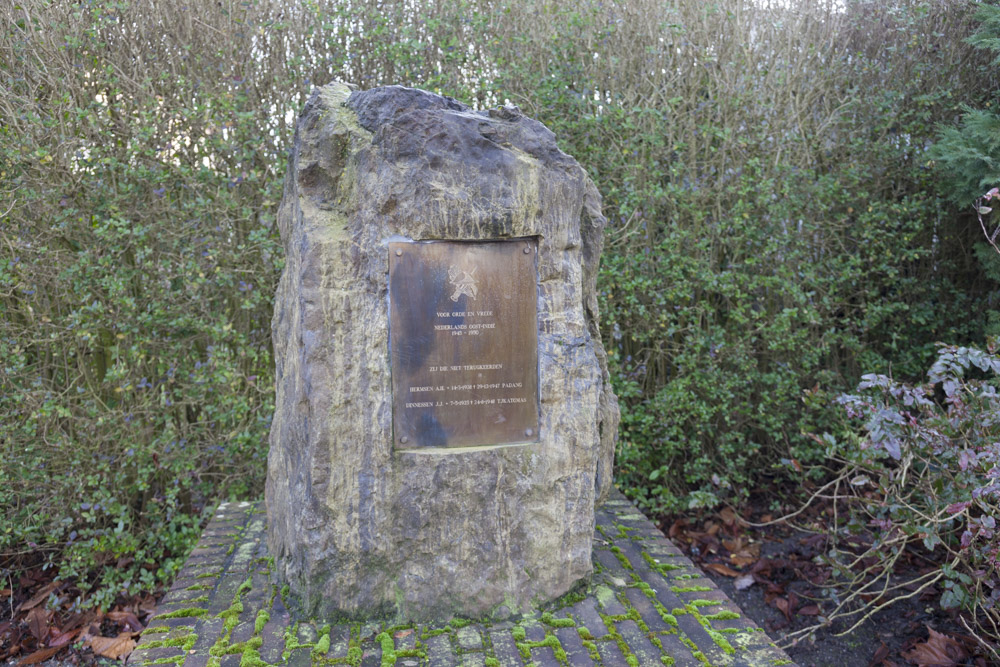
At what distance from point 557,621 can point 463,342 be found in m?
1.21

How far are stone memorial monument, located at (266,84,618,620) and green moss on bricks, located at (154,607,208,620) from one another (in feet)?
1.25

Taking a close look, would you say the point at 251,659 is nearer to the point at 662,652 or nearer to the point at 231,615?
the point at 231,615

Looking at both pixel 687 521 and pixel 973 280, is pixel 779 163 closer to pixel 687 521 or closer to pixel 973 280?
pixel 973 280

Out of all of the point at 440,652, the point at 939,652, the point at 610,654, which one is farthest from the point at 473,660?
the point at 939,652

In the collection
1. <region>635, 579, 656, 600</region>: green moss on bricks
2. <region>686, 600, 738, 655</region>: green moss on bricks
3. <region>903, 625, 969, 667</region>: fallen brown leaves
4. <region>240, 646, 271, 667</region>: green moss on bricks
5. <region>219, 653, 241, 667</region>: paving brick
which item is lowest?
<region>903, 625, 969, 667</region>: fallen brown leaves

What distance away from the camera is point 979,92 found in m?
5.33

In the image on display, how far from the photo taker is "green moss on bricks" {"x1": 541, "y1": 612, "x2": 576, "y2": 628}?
294 cm

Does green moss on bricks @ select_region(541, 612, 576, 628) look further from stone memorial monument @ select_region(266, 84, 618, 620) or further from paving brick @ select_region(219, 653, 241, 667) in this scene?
paving brick @ select_region(219, 653, 241, 667)

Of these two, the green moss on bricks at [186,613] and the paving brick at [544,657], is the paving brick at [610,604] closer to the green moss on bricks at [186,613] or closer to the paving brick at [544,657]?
the paving brick at [544,657]

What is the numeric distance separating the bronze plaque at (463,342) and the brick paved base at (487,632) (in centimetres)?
76

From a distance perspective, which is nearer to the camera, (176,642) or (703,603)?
(176,642)

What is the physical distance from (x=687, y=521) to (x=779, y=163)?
2.68 meters

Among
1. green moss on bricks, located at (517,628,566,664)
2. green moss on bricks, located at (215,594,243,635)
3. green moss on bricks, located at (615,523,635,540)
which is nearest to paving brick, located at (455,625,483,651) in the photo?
green moss on bricks, located at (517,628,566,664)

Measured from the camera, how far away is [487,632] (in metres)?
2.90
